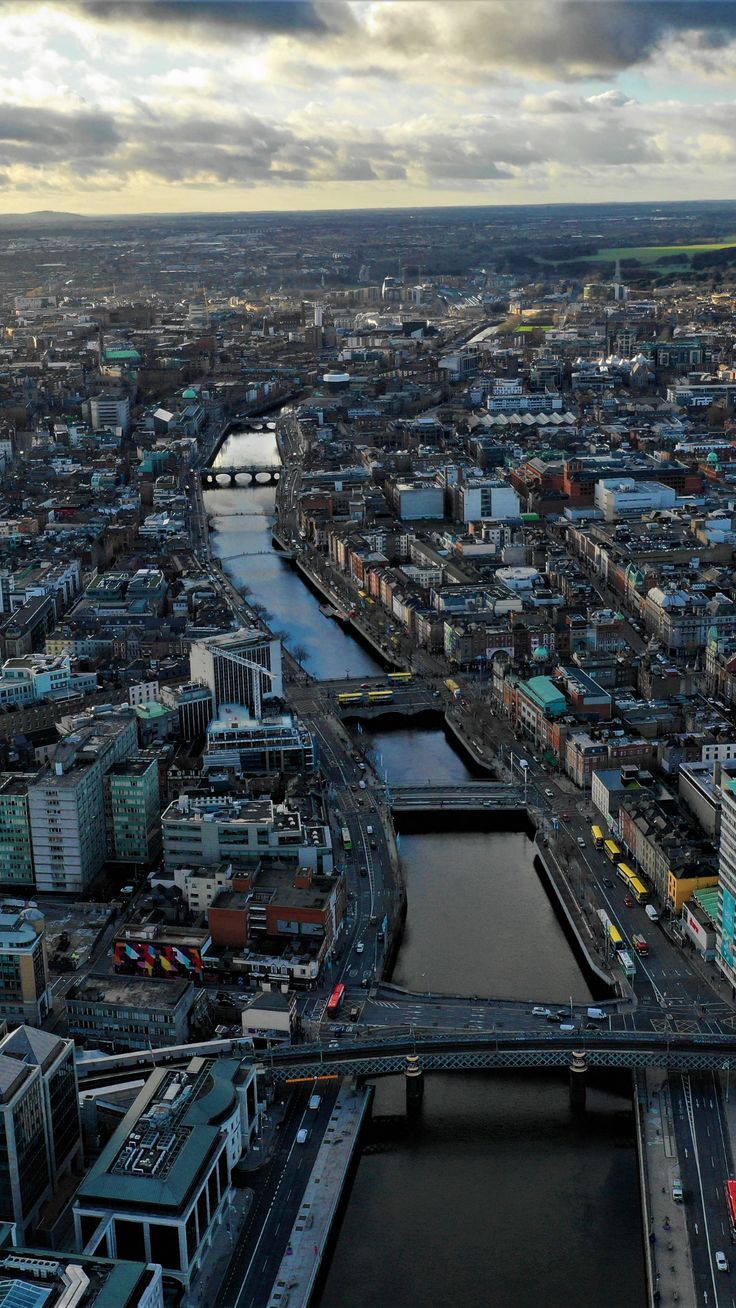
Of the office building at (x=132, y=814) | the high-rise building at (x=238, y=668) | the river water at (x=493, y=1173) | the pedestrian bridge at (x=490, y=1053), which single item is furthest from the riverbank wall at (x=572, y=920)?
the high-rise building at (x=238, y=668)

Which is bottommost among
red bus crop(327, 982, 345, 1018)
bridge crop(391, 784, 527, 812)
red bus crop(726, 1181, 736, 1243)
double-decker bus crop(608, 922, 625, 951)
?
red bus crop(726, 1181, 736, 1243)

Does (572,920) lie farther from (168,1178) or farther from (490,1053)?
(168,1178)

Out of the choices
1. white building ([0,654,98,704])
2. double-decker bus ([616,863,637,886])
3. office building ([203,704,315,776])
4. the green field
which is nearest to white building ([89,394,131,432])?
white building ([0,654,98,704])

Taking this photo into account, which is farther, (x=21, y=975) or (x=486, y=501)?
(x=486, y=501)

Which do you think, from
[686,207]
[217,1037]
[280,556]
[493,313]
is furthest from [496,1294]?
[686,207]

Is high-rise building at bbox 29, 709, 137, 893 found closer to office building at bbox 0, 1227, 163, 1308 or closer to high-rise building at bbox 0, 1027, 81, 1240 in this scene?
high-rise building at bbox 0, 1027, 81, 1240

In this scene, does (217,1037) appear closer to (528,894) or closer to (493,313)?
(528,894)

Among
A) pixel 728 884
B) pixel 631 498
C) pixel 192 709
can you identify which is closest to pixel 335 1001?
pixel 728 884
